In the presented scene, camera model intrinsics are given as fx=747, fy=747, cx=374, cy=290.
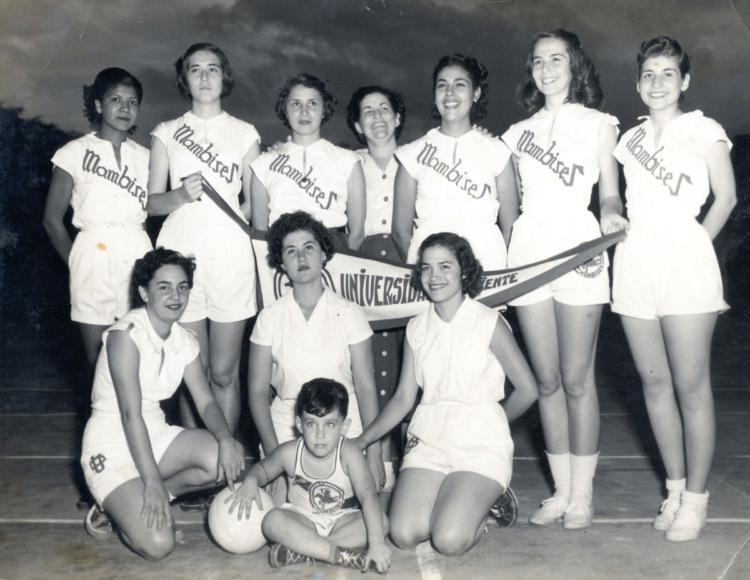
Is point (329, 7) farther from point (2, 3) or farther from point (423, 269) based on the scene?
point (423, 269)

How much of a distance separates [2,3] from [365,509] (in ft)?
11.1

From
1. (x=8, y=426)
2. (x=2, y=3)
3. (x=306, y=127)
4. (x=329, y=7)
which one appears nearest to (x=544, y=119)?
(x=306, y=127)

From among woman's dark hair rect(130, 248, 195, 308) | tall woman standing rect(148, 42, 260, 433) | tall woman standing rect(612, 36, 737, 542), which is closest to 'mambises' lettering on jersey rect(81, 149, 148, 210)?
tall woman standing rect(148, 42, 260, 433)

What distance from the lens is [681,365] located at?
3162 millimetres

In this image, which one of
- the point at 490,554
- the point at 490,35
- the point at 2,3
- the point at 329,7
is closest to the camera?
the point at 490,554

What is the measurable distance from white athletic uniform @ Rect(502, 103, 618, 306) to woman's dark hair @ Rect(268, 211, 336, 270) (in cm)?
92

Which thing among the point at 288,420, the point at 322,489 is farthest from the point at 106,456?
the point at 322,489

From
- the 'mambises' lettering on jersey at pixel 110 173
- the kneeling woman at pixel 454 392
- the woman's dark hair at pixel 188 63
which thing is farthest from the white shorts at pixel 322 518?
the woman's dark hair at pixel 188 63

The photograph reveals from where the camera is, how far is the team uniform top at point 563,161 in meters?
3.38

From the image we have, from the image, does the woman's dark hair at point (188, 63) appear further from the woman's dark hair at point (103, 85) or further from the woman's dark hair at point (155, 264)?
the woman's dark hair at point (155, 264)

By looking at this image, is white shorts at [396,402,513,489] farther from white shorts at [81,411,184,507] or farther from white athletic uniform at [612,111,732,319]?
white shorts at [81,411,184,507]

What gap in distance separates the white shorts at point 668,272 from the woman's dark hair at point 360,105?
1.57m

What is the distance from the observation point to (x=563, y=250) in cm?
339

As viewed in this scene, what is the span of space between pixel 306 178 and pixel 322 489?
163 cm
